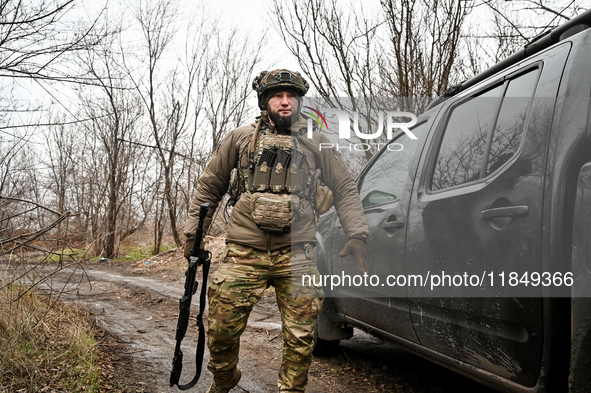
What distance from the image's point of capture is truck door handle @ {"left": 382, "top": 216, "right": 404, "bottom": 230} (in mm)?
2461

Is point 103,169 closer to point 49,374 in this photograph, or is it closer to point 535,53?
point 49,374

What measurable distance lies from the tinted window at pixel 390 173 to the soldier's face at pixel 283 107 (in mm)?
807

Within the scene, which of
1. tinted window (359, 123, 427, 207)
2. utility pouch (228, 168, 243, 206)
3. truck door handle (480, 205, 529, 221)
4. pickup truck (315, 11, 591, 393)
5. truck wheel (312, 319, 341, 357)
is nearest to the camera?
pickup truck (315, 11, 591, 393)

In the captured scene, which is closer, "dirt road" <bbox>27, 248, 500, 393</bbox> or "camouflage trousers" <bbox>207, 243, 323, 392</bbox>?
"camouflage trousers" <bbox>207, 243, 323, 392</bbox>

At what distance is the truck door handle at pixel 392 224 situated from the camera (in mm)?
2461

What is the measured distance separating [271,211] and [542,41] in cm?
154

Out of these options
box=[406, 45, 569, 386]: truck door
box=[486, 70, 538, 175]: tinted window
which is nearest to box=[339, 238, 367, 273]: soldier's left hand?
box=[406, 45, 569, 386]: truck door

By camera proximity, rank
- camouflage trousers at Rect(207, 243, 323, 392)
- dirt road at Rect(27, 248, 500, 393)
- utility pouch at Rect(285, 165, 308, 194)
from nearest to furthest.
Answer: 1. camouflage trousers at Rect(207, 243, 323, 392)
2. utility pouch at Rect(285, 165, 308, 194)
3. dirt road at Rect(27, 248, 500, 393)

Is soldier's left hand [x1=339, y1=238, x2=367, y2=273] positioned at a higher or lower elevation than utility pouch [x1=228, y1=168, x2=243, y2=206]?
lower

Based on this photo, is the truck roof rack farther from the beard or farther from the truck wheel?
the truck wheel

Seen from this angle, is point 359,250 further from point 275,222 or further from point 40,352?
point 40,352

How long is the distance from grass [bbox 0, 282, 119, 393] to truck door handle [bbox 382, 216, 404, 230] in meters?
1.99

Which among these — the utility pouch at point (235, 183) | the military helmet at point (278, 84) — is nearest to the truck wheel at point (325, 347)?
the utility pouch at point (235, 183)

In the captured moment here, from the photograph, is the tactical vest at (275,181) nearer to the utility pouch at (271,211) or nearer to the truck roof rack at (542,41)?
the utility pouch at (271,211)
